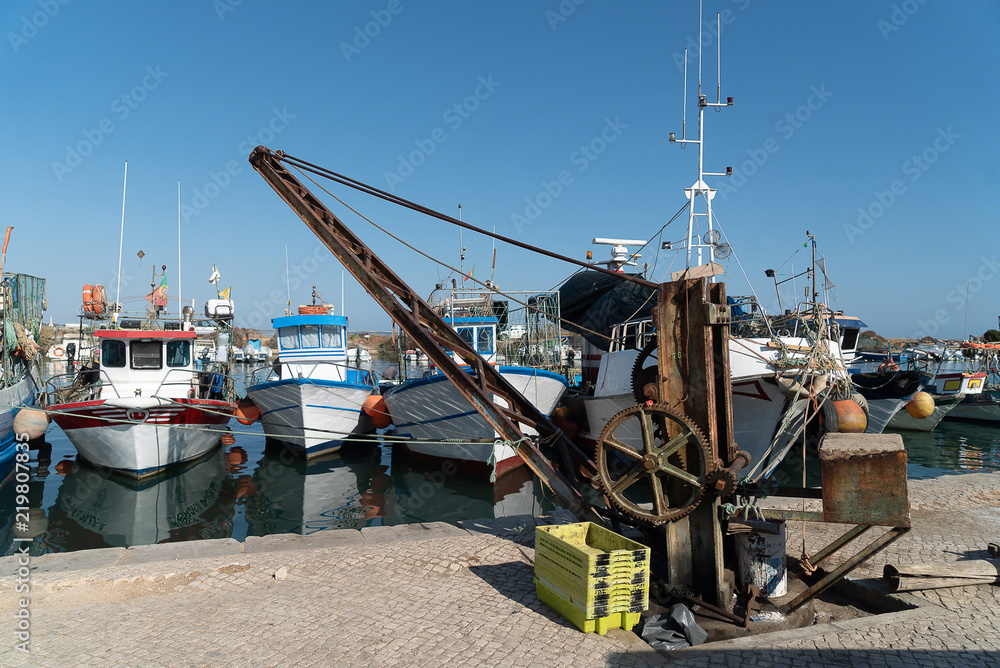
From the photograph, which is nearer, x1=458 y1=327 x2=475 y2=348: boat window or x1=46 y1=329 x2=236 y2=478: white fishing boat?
x1=46 y1=329 x2=236 y2=478: white fishing boat

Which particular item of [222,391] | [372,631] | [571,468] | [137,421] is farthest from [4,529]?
[571,468]

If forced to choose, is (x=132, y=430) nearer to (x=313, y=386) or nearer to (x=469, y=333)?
(x=313, y=386)

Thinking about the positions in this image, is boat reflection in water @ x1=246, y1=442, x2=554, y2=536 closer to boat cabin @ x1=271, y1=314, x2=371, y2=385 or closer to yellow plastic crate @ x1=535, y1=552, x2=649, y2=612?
boat cabin @ x1=271, y1=314, x2=371, y2=385

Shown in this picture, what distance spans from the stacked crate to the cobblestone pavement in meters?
0.12

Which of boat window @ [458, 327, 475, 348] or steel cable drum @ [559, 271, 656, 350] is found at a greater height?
steel cable drum @ [559, 271, 656, 350]

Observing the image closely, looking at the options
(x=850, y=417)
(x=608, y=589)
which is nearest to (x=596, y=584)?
(x=608, y=589)

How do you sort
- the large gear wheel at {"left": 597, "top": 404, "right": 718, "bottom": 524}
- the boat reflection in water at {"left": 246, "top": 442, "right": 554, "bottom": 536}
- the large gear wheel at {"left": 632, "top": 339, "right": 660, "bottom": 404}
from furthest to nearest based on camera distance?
the boat reflection in water at {"left": 246, "top": 442, "right": 554, "bottom": 536} → the large gear wheel at {"left": 632, "top": 339, "right": 660, "bottom": 404} → the large gear wheel at {"left": 597, "top": 404, "right": 718, "bottom": 524}

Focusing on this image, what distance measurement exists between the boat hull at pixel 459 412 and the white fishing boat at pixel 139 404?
3974 millimetres

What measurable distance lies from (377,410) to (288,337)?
11.5 ft

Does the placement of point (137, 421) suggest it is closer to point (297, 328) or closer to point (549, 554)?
point (297, 328)

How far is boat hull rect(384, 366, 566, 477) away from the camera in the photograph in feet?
41.5

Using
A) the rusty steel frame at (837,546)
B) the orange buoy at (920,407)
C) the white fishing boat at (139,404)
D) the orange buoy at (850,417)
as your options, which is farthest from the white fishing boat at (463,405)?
the orange buoy at (920,407)

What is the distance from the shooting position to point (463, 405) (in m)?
12.7

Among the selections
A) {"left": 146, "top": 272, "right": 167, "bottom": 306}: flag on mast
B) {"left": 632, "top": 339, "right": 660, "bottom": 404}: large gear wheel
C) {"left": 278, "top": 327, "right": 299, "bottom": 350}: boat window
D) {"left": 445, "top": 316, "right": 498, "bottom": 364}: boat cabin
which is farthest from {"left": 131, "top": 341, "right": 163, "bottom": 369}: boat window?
{"left": 632, "top": 339, "right": 660, "bottom": 404}: large gear wheel
